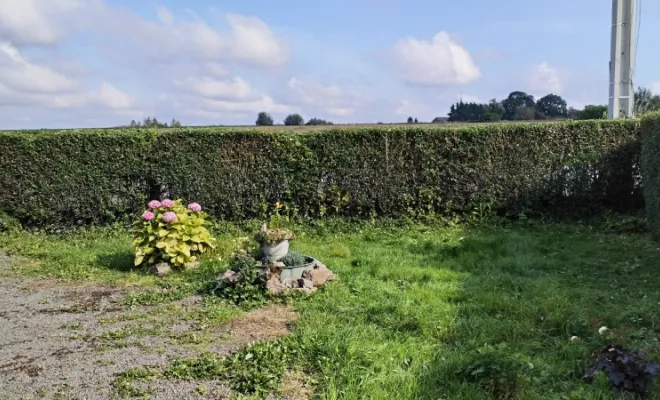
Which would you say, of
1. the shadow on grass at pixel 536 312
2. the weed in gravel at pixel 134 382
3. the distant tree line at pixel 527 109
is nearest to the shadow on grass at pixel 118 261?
the weed in gravel at pixel 134 382

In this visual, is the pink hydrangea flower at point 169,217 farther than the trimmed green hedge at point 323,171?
No

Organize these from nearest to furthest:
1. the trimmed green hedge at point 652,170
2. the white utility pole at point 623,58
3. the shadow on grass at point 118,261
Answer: the shadow on grass at point 118,261 < the trimmed green hedge at point 652,170 < the white utility pole at point 623,58

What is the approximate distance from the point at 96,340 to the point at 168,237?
1.99 m

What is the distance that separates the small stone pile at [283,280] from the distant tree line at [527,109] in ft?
25.5

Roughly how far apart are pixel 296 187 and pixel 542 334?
4.87 m

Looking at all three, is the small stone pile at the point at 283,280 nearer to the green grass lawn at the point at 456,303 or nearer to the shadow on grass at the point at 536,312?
the green grass lawn at the point at 456,303

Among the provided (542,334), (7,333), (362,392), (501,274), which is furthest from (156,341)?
(501,274)

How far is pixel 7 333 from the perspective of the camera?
13.2 ft

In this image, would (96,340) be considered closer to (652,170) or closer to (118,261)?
A: (118,261)

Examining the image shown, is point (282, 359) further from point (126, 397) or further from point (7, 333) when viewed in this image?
point (7, 333)

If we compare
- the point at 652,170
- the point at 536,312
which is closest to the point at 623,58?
the point at 652,170

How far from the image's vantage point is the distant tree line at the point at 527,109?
1052 centimetres

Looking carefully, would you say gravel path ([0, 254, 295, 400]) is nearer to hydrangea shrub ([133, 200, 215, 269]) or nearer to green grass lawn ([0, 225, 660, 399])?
green grass lawn ([0, 225, 660, 399])

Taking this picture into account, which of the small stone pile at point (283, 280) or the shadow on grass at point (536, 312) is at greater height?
the small stone pile at point (283, 280)
